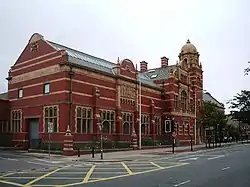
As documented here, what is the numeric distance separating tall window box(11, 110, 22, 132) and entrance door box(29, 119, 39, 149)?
2.09 m

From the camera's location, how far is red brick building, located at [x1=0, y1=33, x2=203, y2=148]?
39.3 m

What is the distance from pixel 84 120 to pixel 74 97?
3.25m

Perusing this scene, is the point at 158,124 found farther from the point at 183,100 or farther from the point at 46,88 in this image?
the point at 46,88

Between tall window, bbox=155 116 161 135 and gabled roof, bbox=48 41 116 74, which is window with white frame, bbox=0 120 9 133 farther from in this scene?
tall window, bbox=155 116 161 135

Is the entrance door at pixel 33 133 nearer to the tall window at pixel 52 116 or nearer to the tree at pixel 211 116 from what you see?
the tall window at pixel 52 116

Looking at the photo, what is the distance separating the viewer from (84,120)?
4112 centimetres

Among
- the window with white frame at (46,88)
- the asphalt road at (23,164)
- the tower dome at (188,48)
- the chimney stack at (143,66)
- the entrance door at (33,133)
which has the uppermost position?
the tower dome at (188,48)

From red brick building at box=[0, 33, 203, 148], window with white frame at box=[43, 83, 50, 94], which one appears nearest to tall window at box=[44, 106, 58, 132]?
red brick building at box=[0, 33, 203, 148]

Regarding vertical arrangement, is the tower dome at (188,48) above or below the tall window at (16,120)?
above

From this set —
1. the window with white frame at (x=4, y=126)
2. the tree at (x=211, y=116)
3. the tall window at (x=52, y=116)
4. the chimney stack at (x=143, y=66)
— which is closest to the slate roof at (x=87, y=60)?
the tall window at (x=52, y=116)

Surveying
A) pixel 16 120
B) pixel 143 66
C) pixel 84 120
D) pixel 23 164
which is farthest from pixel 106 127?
pixel 143 66

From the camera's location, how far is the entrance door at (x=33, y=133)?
41947mm

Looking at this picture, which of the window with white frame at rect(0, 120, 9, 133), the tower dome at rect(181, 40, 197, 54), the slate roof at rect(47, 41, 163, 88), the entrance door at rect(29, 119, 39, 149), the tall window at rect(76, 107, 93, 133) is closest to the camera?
the tall window at rect(76, 107, 93, 133)

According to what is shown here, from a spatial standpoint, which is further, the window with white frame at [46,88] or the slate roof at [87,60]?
the slate roof at [87,60]
